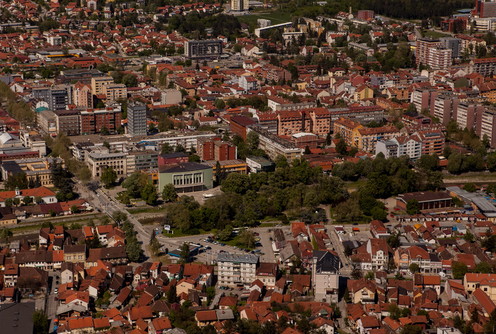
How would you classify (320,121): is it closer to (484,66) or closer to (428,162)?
(428,162)

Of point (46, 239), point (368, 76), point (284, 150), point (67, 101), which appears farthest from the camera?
point (368, 76)

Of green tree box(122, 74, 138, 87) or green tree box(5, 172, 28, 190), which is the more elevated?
green tree box(122, 74, 138, 87)

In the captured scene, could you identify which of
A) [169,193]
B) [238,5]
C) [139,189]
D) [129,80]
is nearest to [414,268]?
[169,193]

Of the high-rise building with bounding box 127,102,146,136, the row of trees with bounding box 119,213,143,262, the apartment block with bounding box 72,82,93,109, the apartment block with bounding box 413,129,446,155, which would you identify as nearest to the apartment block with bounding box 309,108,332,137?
the apartment block with bounding box 413,129,446,155

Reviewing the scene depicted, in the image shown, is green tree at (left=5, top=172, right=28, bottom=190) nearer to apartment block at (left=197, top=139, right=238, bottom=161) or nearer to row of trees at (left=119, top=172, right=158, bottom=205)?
row of trees at (left=119, top=172, right=158, bottom=205)

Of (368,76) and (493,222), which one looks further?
(368,76)

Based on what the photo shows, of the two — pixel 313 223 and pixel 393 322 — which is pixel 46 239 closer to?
pixel 313 223

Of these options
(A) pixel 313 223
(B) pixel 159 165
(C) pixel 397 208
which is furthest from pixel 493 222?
(B) pixel 159 165
